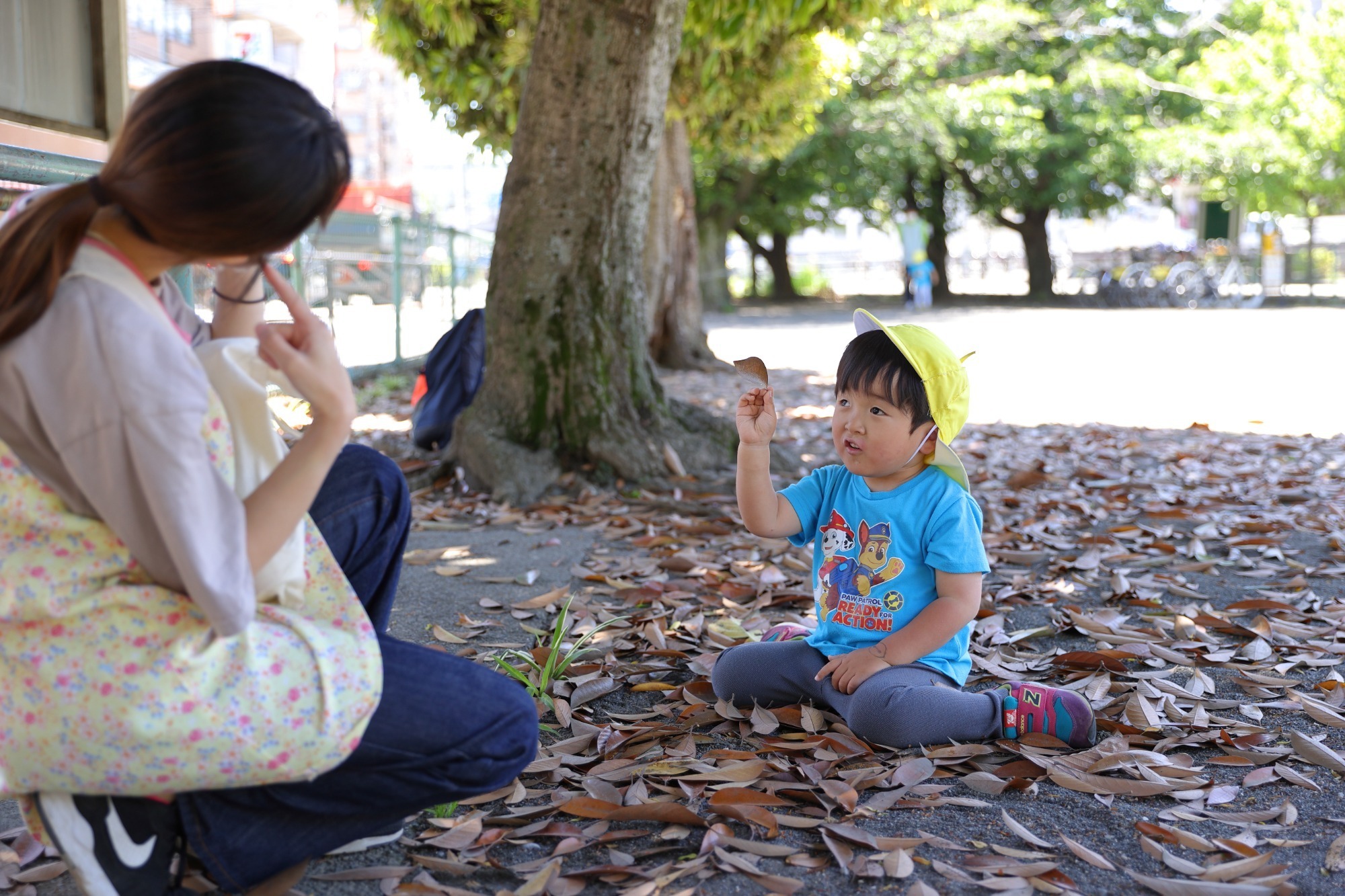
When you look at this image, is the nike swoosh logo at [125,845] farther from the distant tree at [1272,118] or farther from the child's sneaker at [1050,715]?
Result: the distant tree at [1272,118]

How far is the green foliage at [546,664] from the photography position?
2744 millimetres

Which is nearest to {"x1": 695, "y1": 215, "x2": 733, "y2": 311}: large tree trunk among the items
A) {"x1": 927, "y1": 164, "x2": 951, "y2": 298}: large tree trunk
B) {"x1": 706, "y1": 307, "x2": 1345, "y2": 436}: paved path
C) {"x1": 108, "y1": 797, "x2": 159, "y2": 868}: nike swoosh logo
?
{"x1": 706, "y1": 307, "x2": 1345, "y2": 436}: paved path

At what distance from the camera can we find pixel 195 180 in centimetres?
144

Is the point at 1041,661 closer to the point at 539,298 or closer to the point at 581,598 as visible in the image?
the point at 581,598

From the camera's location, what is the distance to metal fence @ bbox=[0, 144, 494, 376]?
9469mm

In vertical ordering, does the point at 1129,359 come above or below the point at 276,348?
below

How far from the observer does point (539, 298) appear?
5.12 metres

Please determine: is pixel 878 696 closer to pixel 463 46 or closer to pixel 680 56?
pixel 463 46

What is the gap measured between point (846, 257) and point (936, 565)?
53.5 m

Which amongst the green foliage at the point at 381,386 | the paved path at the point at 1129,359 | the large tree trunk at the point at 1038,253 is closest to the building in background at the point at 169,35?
the green foliage at the point at 381,386

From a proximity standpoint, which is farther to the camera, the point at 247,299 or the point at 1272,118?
the point at 1272,118

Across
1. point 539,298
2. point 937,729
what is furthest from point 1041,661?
point 539,298

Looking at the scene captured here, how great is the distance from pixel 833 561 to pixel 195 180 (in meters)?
1.66

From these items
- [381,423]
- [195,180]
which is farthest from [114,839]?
[381,423]
